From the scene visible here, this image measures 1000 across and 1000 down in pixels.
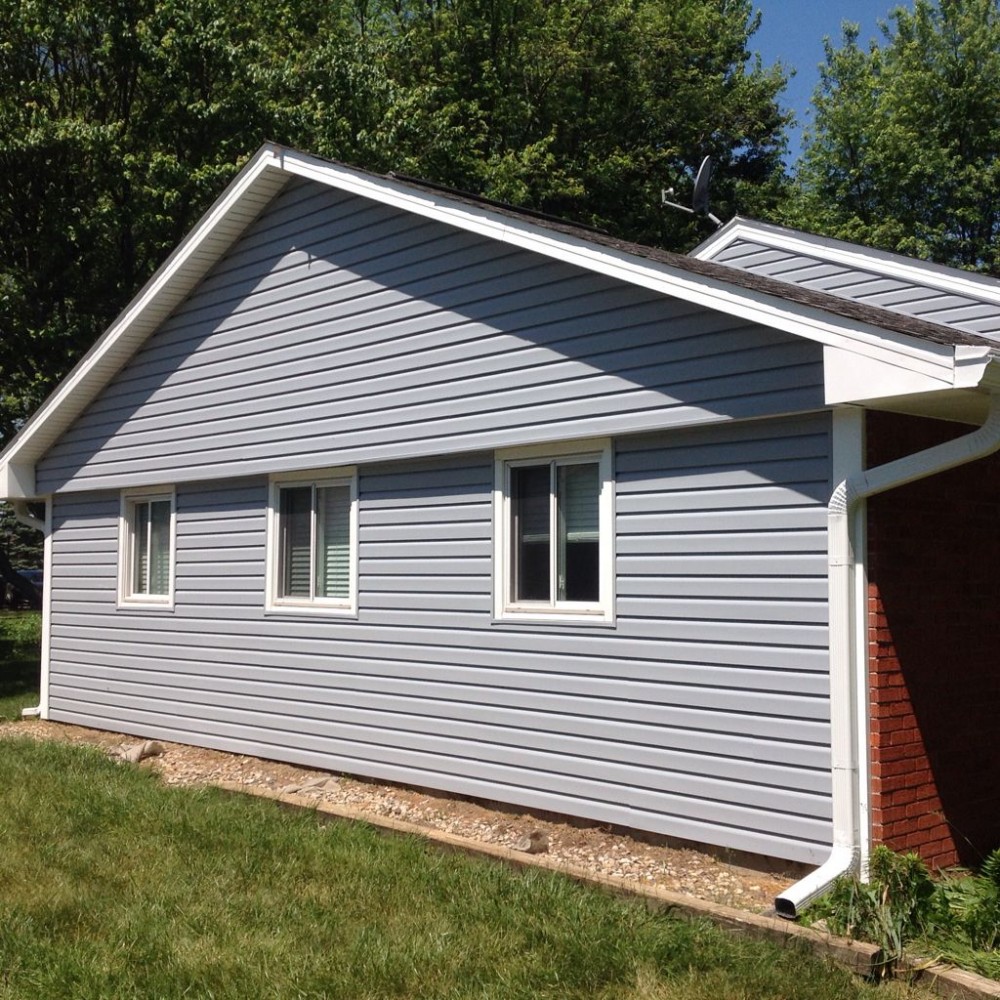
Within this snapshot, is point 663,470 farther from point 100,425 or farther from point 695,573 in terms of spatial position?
point 100,425

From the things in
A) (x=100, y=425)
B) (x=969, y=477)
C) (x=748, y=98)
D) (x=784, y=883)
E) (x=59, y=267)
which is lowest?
(x=784, y=883)

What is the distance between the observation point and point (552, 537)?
849 centimetres

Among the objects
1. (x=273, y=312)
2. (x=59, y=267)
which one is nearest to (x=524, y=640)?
(x=273, y=312)

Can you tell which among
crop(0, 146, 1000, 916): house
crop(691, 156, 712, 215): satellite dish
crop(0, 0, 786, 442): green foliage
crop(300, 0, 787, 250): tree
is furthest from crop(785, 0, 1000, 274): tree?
crop(0, 146, 1000, 916): house

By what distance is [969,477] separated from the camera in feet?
25.0

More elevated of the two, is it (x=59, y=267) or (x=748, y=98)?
(x=748, y=98)

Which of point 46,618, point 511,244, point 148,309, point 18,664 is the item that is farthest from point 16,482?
point 18,664

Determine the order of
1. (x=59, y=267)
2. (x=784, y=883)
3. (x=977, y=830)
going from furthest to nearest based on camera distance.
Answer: (x=59, y=267)
(x=977, y=830)
(x=784, y=883)

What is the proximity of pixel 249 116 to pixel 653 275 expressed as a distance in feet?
48.9

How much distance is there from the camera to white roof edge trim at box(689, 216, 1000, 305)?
10.3m

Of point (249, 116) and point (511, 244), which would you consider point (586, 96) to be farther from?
point (511, 244)

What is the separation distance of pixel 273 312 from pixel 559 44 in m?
21.4

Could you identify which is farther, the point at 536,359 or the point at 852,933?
the point at 536,359

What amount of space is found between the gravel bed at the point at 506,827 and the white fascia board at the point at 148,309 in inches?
148
